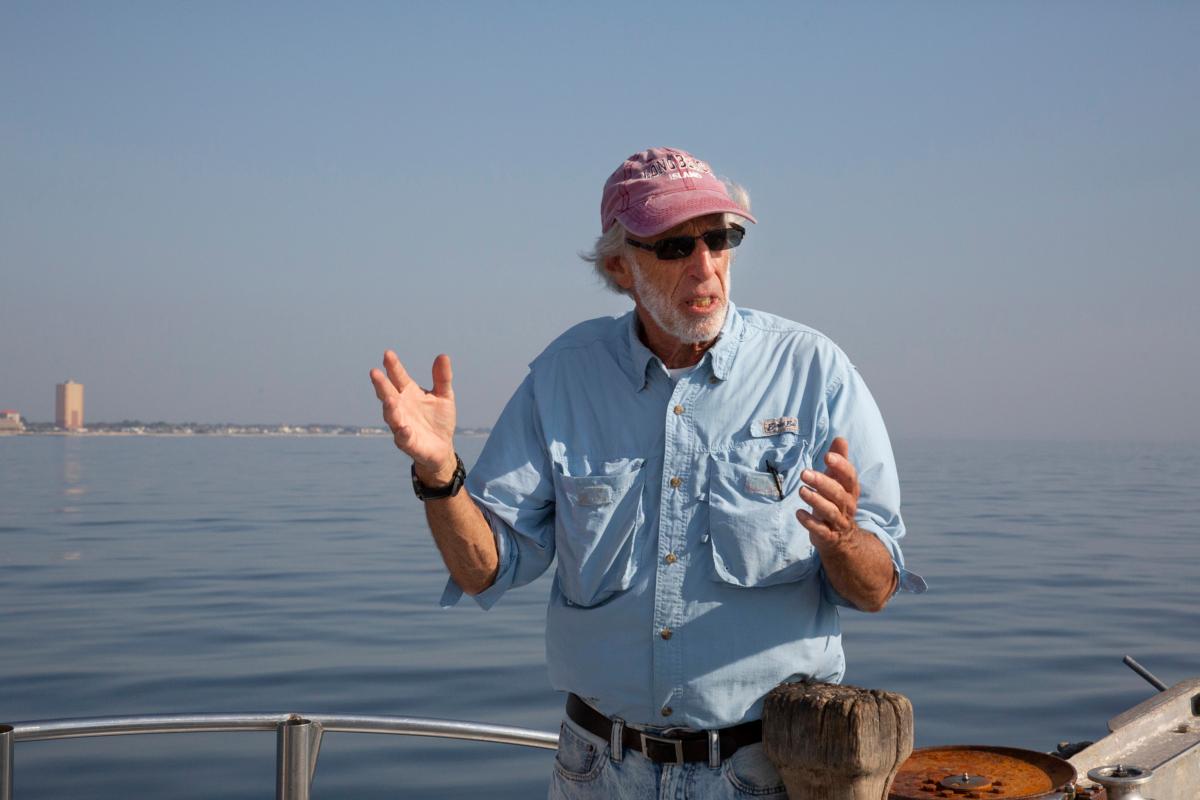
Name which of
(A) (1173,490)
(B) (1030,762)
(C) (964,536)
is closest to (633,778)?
(B) (1030,762)

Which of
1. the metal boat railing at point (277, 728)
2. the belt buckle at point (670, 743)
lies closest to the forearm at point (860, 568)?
the belt buckle at point (670, 743)

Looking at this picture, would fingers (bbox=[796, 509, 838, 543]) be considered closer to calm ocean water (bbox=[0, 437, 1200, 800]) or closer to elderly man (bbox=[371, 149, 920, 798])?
elderly man (bbox=[371, 149, 920, 798])

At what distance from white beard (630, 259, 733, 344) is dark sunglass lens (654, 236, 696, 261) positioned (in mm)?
67

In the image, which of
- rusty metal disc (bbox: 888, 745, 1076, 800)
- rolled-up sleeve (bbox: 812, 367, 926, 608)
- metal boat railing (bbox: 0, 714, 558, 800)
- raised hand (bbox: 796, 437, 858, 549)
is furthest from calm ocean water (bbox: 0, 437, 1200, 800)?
raised hand (bbox: 796, 437, 858, 549)

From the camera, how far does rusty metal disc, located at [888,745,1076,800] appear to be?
8.68ft

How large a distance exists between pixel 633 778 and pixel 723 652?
0.29 m

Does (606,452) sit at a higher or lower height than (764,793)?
higher

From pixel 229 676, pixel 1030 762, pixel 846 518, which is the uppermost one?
pixel 846 518

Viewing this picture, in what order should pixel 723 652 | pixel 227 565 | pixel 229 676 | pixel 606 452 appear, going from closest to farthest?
pixel 723 652 → pixel 606 452 → pixel 229 676 → pixel 227 565

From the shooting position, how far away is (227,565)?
2017cm

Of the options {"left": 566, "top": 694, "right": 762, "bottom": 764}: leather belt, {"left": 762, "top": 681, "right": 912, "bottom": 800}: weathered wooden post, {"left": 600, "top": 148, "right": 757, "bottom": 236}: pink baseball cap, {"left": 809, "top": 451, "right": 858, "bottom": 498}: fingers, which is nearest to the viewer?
{"left": 762, "top": 681, "right": 912, "bottom": 800}: weathered wooden post

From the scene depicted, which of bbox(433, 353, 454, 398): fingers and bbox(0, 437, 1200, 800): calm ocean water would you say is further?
bbox(0, 437, 1200, 800): calm ocean water

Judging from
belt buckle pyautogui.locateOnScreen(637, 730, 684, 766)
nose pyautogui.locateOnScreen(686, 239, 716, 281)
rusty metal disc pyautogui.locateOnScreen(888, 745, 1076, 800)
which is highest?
nose pyautogui.locateOnScreen(686, 239, 716, 281)

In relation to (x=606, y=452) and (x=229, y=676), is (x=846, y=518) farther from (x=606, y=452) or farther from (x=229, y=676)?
(x=229, y=676)
